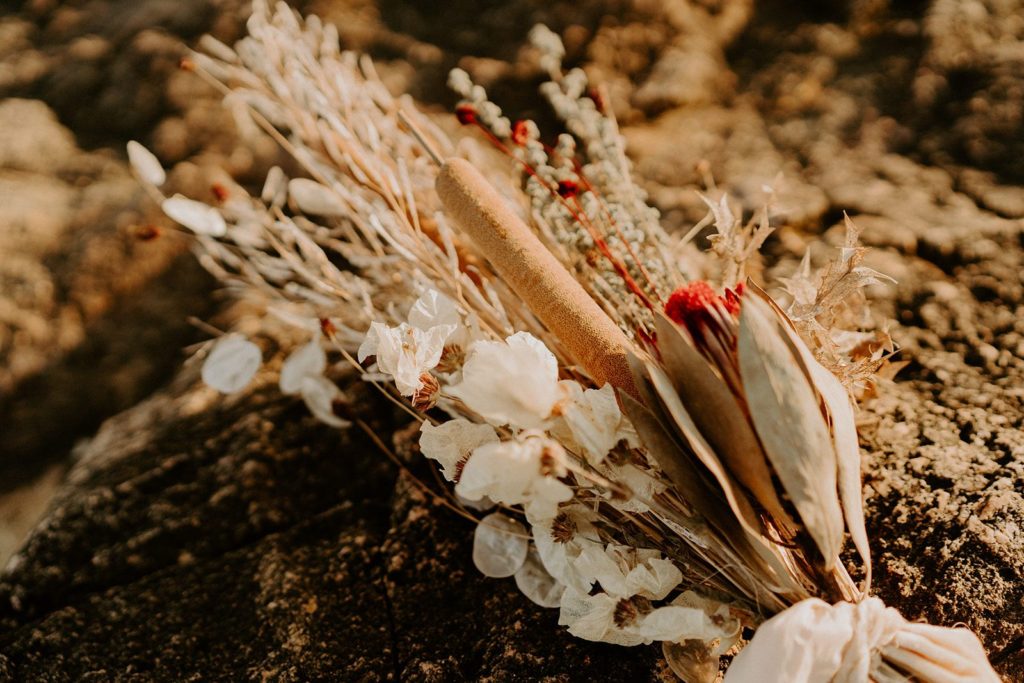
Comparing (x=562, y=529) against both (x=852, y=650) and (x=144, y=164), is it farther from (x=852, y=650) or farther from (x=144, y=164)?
(x=144, y=164)

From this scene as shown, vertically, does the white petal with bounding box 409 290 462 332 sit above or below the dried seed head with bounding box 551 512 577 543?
above

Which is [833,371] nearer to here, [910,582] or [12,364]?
[910,582]

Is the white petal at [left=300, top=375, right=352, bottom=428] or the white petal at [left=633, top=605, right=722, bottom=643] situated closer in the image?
the white petal at [left=633, top=605, right=722, bottom=643]

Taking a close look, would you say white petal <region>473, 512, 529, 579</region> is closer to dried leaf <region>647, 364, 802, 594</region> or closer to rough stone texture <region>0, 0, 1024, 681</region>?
rough stone texture <region>0, 0, 1024, 681</region>

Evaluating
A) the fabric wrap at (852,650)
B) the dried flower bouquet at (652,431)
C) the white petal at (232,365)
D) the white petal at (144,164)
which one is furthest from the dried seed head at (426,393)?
the white petal at (144,164)

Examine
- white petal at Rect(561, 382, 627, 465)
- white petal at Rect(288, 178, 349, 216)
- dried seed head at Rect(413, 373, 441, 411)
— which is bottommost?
white petal at Rect(561, 382, 627, 465)

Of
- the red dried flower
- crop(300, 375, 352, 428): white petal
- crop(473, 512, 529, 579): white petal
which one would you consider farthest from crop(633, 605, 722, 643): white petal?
crop(300, 375, 352, 428): white petal

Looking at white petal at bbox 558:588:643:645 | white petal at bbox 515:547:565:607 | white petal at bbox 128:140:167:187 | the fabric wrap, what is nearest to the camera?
the fabric wrap
